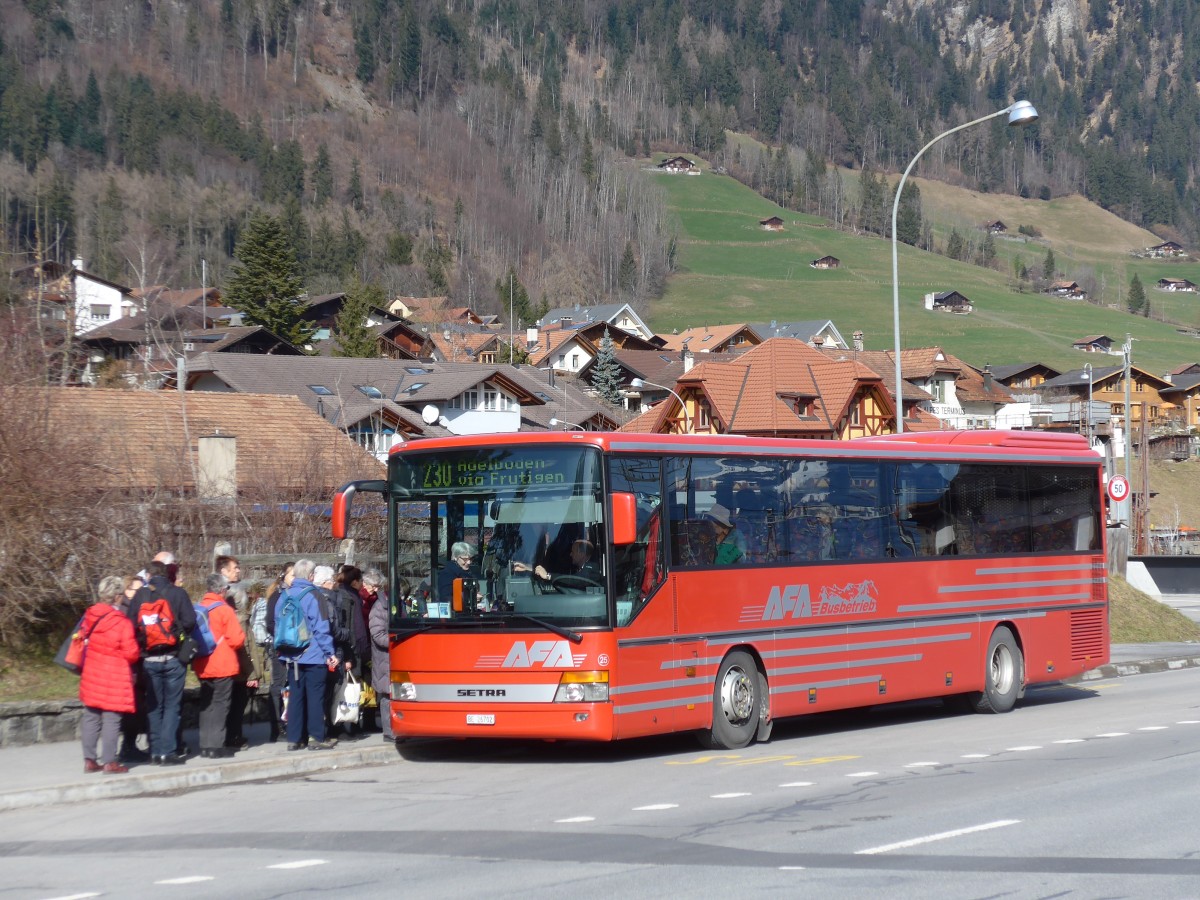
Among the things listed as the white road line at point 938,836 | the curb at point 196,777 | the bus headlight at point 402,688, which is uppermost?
the bus headlight at point 402,688

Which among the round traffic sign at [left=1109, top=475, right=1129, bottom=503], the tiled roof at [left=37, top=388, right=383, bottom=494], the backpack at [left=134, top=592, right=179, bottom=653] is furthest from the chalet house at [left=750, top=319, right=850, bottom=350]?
the backpack at [left=134, top=592, right=179, bottom=653]

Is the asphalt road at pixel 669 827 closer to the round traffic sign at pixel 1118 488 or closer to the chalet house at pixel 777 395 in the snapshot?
the round traffic sign at pixel 1118 488

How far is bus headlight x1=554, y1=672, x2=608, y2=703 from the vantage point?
13.3 m

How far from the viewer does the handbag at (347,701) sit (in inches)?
580

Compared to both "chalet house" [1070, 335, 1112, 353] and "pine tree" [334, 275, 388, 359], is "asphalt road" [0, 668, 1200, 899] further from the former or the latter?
"chalet house" [1070, 335, 1112, 353]

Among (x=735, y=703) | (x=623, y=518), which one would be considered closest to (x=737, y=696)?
(x=735, y=703)

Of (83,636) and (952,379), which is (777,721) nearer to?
(83,636)

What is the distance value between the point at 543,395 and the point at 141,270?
69584mm

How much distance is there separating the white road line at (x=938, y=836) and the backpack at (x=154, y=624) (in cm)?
650

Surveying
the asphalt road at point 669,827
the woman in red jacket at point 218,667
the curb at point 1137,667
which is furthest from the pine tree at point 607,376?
the woman in red jacket at point 218,667

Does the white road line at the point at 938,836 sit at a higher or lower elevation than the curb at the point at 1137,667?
higher

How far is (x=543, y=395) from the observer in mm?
96188

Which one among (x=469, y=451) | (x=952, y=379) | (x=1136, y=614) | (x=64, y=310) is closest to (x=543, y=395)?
(x=952, y=379)

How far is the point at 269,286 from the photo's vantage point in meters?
101
